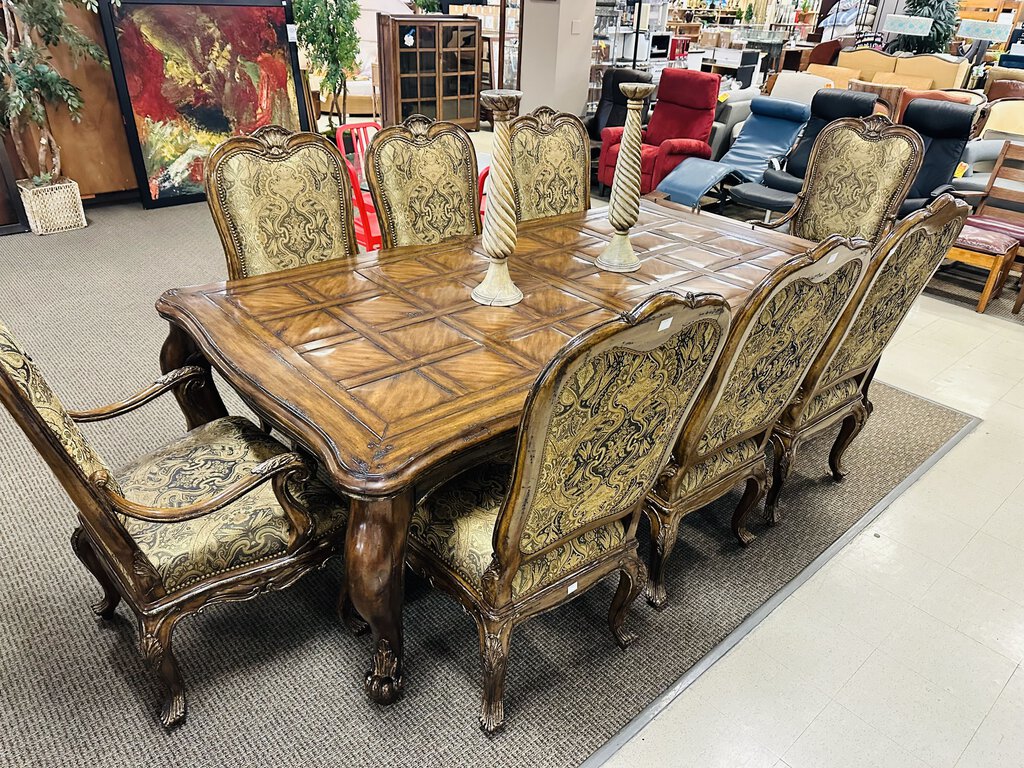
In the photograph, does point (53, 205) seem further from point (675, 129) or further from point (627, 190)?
point (675, 129)

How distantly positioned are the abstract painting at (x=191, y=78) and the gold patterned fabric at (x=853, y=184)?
4.01 metres

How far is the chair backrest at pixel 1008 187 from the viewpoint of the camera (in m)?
4.24

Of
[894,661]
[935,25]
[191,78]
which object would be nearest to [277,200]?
[894,661]

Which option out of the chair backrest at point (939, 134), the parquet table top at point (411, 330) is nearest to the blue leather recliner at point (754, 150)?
the chair backrest at point (939, 134)

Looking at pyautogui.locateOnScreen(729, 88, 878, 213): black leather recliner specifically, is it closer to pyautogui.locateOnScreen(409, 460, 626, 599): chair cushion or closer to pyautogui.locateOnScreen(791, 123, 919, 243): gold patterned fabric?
pyautogui.locateOnScreen(791, 123, 919, 243): gold patterned fabric

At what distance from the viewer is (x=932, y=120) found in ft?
15.0

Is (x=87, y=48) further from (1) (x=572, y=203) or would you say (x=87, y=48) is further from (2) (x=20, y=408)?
(2) (x=20, y=408)

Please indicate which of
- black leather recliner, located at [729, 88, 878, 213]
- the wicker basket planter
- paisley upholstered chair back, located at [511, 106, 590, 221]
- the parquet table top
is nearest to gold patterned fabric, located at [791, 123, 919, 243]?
the parquet table top

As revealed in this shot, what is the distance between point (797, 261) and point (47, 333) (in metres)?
3.36

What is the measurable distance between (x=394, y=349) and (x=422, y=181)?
104cm

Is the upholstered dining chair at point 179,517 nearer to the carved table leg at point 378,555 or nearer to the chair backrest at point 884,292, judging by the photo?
the carved table leg at point 378,555

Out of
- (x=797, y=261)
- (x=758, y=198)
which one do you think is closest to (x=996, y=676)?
(x=797, y=261)

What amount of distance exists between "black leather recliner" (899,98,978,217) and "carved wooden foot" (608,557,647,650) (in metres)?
3.95

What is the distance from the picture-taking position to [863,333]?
207cm
